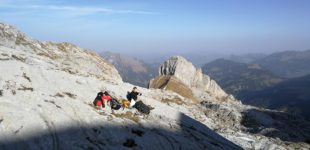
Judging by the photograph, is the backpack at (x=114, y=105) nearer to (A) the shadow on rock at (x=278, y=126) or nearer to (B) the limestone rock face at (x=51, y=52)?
(B) the limestone rock face at (x=51, y=52)

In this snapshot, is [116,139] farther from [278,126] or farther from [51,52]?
[278,126]

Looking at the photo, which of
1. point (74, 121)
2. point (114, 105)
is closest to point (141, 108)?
point (114, 105)

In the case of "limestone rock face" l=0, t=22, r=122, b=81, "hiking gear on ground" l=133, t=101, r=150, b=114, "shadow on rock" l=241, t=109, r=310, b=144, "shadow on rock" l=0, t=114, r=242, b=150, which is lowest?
"shadow on rock" l=241, t=109, r=310, b=144

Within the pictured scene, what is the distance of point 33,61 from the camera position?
104 ft

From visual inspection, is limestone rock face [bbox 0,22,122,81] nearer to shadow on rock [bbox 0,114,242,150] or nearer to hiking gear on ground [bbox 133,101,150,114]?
hiking gear on ground [bbox 133,101,150,114]

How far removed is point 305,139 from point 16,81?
205ft

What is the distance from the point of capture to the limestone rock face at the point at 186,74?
5271 inches

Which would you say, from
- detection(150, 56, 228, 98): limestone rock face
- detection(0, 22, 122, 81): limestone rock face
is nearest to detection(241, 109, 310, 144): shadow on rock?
detection(0, 22, 122, 81): limestone rock face

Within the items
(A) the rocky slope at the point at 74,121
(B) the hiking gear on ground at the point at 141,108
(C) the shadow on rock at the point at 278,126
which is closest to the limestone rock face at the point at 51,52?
(A) the rocky slope at the point at 74,121

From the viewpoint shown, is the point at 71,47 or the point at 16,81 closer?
the point at 16,81

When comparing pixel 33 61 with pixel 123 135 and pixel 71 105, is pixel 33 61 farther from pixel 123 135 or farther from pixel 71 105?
pixel 123 135

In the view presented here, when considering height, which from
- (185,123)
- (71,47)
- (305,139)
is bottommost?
(305,139)

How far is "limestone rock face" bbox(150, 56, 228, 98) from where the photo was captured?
133875 millimetres

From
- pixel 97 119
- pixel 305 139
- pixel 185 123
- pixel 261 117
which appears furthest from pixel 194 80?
pixel 97 119
